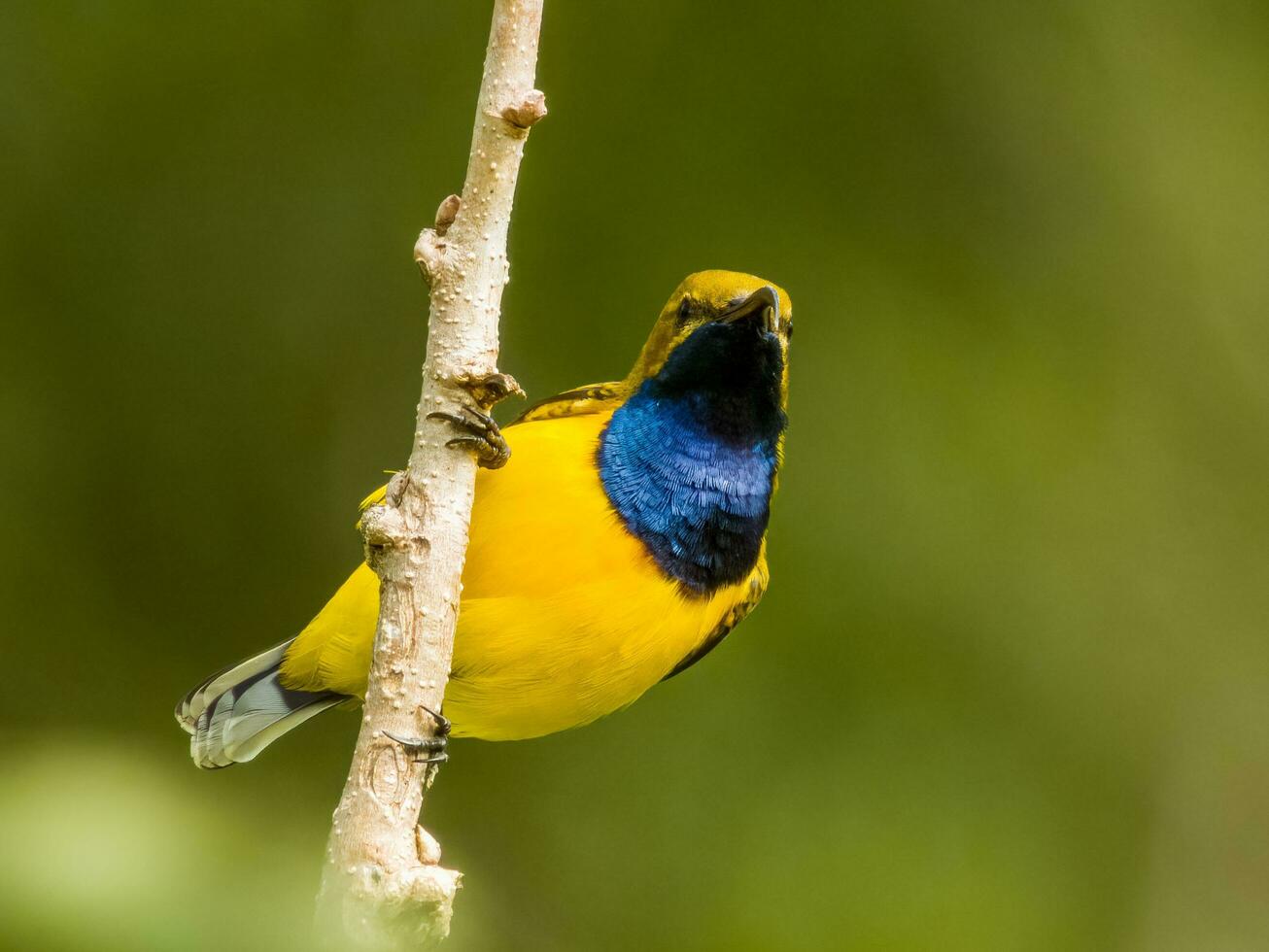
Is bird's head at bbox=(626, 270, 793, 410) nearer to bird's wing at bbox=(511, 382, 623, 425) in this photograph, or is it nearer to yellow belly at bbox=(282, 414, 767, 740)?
bird's wing at bbox=(511, 382, 623, 425)

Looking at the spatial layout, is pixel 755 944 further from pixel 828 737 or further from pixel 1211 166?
pixel 1211 166

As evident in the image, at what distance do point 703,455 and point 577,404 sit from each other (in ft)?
1.49

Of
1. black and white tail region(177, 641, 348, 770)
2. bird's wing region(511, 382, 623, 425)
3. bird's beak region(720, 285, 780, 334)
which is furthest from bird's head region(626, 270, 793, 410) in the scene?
black and white tail region(177, 641, 348, 770)

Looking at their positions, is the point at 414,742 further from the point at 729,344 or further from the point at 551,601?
the point at 729,344

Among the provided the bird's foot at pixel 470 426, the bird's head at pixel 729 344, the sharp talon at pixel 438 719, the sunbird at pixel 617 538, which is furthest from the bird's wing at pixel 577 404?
the sharp talon at pixel 438 719

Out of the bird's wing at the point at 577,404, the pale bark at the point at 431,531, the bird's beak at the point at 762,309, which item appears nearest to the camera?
the pale bark at the point at 431,531

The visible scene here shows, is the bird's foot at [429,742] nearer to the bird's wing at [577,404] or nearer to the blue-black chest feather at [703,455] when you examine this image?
the blue-black chest feather at [703,455]

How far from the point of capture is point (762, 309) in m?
3.48

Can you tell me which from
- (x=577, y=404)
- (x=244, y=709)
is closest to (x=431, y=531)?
(x=577, y=404)

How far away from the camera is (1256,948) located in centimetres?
555

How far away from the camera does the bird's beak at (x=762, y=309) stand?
3.43 m

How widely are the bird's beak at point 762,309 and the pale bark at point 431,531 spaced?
104 cm

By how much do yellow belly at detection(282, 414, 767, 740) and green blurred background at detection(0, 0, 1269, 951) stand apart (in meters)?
1.84

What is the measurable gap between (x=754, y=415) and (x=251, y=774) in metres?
2.77
